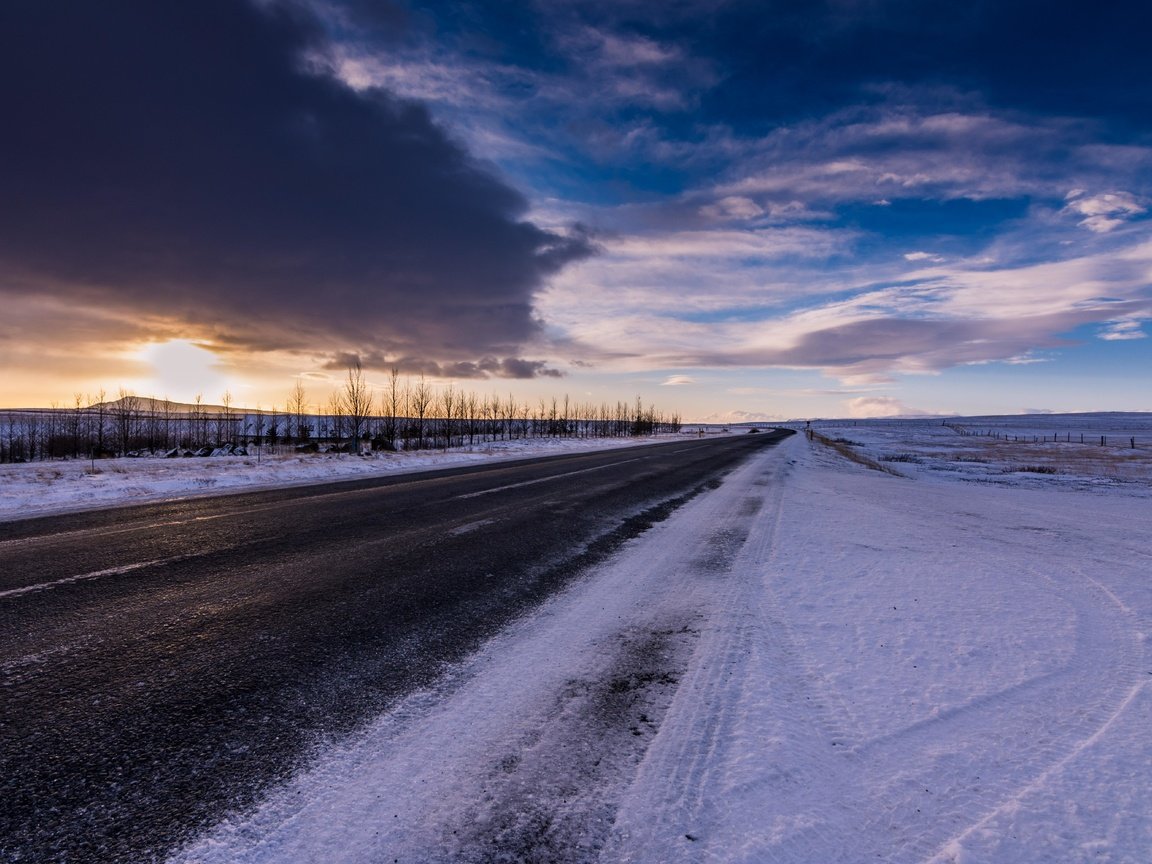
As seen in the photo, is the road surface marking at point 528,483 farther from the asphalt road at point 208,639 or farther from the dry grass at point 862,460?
the dry grass at point 862,460

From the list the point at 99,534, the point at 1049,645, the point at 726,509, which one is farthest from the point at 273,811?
the point at 726,509

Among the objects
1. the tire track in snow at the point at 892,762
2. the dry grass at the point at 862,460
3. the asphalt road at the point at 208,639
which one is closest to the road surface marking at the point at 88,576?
the asphalt road at the point at 208,639

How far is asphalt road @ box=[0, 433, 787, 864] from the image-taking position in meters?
2.19

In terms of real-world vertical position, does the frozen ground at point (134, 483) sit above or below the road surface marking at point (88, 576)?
below

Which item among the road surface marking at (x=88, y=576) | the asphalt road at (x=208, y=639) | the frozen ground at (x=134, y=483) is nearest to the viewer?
the asphalt road at (x=208, y=639)

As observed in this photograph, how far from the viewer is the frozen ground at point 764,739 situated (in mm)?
2033

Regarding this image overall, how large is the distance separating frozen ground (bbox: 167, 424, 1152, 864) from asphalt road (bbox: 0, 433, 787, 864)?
0.31 m

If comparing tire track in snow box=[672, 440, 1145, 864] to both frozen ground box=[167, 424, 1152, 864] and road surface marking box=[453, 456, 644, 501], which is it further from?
road surface marking box=[453, 456, 644, 501]

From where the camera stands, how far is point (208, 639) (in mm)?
3750

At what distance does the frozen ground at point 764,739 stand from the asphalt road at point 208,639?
308 millimetres

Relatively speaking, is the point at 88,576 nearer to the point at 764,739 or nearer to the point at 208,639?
the point at 208,639

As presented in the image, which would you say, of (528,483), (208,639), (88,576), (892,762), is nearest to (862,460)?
(528,483)

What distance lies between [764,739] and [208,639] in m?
3.60

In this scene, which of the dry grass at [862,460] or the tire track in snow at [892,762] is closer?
the tire track in snow at [892,762]
